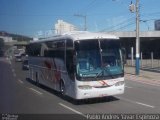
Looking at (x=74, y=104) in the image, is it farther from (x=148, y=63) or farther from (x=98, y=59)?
(x=148, y=63)

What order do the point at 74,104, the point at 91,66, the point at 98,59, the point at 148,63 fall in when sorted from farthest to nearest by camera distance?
1. the point at 148,63
2. the point at 74,104
3. the point at 98,59
4. the point at 91,66

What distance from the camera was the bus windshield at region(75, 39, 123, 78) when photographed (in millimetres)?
15867

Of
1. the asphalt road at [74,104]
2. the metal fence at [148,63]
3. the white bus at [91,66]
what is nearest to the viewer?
the asphalt road at [74,104]

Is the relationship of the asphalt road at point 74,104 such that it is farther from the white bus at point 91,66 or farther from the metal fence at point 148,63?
the metal fence at point 148,63

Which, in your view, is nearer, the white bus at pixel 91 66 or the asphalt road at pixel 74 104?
the asphalt road at pixel 74 104

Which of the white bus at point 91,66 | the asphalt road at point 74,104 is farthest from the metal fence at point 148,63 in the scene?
the white bus at point 91,66

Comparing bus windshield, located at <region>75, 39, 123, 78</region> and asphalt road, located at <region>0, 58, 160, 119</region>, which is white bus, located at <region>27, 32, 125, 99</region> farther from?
asphalt road, located at <region>0, 58, 160, 119</region>

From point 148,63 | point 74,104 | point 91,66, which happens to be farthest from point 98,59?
point 148,63

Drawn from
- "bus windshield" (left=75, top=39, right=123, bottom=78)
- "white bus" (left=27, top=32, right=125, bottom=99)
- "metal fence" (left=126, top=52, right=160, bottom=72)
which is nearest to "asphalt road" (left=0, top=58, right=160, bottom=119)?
"white bus" (left=27, top=32, right=125, bottom=99)

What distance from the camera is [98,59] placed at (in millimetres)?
16125

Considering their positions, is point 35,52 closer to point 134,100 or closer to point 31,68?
point 31,68

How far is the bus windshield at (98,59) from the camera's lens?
15867 mm

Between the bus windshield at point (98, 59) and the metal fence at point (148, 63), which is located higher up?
the bus windshield at point (98, 59)

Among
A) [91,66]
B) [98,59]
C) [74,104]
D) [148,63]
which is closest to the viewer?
[91,66]
